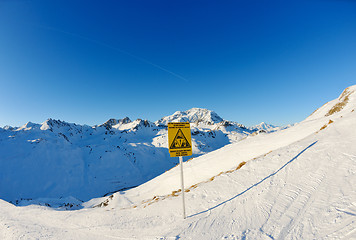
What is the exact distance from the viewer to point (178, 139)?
5.18m

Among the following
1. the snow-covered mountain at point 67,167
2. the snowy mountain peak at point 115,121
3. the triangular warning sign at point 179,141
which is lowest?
the snow-covered mountain at point 67,167

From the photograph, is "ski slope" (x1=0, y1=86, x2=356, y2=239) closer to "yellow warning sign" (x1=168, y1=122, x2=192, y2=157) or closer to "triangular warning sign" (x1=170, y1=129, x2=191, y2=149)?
"yellow warning sign" (x1=168, y1=122, x2=192, y2=157)

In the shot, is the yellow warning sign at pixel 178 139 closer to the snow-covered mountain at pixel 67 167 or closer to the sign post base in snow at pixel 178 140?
the sign post base in snow at pixel 178 140

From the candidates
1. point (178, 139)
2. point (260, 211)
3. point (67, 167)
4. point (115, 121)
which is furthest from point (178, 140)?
point (115, 121)

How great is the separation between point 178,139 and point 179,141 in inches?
3.2

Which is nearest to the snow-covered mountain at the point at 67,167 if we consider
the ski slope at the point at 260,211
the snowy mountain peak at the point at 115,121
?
the ski slope at the point at 260,211

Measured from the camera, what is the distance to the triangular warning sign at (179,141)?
5117mm

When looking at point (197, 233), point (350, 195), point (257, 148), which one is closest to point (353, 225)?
point (350, 195)

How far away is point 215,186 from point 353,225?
4559mm

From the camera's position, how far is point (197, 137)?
389ft

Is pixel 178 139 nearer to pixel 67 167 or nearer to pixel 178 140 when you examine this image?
pixel 178 140

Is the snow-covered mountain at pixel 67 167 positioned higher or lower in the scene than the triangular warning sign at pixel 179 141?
lower

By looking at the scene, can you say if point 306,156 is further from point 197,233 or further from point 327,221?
point 197,233

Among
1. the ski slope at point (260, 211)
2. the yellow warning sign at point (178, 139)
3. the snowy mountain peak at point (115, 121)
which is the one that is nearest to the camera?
the ski slope at point (260, 211)
